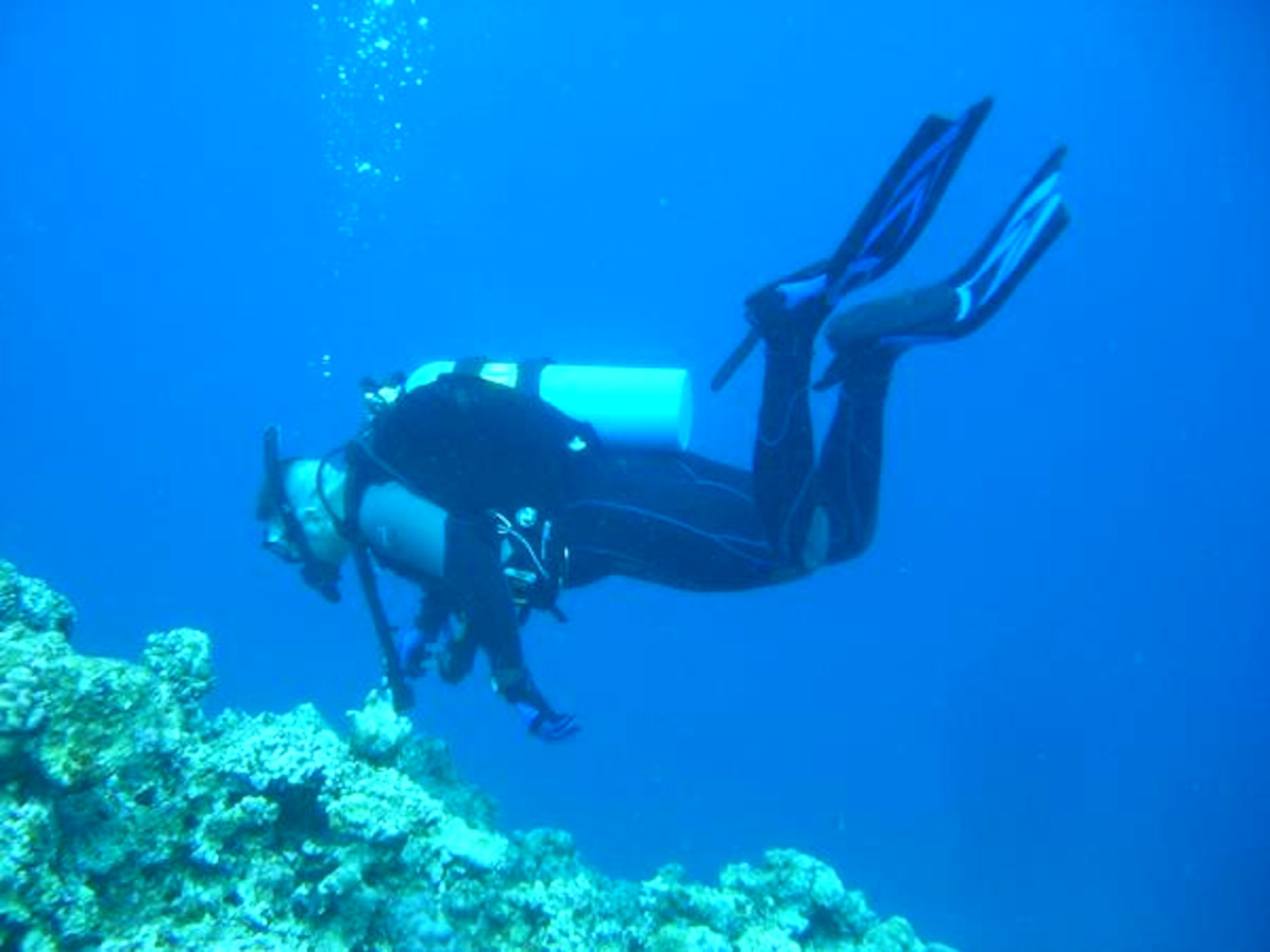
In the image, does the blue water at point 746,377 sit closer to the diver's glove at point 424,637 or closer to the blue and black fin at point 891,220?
the diver's glove at point 424,637

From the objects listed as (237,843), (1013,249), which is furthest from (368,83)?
(237,843)

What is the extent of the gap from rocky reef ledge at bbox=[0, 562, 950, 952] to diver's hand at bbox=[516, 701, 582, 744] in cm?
56

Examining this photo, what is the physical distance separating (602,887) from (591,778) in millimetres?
23310

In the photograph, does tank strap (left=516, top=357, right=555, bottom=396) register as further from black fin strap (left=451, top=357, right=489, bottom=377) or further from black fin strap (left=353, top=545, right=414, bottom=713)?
black fin strap (left=353, top=545, right=414, bottom=713)

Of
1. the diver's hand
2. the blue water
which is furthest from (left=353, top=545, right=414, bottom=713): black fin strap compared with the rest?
the blue water

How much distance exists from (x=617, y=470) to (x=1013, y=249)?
2.20 meters

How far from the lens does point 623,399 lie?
514 centimetres

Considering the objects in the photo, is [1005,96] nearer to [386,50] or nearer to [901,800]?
[386,50]

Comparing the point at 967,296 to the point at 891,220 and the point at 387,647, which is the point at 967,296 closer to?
the point at 891,220

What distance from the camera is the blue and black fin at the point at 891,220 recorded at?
4.11 m

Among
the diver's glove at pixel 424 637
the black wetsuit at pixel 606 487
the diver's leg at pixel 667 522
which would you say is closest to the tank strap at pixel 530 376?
the black wetsuit at pixel 606 487

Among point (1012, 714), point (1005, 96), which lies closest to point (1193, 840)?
point (1012, 714)

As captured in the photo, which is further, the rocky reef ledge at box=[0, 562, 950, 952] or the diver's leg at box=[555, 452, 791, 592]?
the diver's leg at box=[555, 452, 791, 592]

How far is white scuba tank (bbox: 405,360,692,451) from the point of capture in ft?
16.8
